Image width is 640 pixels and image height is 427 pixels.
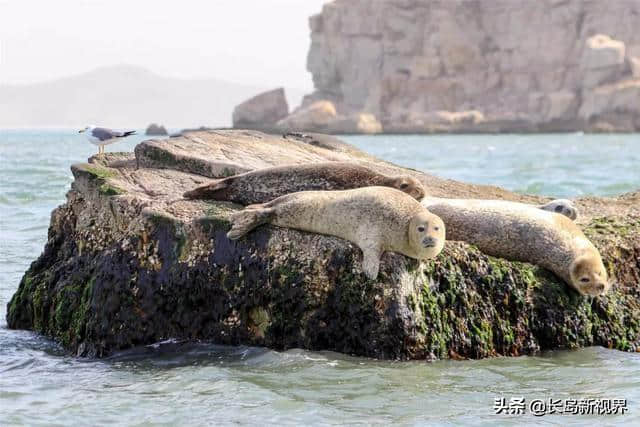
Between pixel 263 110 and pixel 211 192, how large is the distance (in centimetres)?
7820

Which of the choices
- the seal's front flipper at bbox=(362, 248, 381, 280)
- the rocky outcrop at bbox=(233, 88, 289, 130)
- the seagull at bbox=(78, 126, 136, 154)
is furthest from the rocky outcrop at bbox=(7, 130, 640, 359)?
the rocky outcrop at bbox=(233, 88, 289, 130)

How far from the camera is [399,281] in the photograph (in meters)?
5.81

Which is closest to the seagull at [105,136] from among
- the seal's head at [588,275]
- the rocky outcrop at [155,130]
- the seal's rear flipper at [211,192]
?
A: the seal's rear flipper at [211,192]

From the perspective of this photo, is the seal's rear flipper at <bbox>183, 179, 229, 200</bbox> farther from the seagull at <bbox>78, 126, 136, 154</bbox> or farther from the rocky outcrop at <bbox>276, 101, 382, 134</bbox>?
the rocky outcrop at <bbox>276, 101, 382, 134</bbox>

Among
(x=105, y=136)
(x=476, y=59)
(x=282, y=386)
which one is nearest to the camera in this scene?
(x=282, y=386)

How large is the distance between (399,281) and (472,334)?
0.61m

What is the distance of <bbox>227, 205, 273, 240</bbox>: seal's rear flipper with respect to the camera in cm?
602

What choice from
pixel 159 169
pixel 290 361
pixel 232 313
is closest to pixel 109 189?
pixel 159 169

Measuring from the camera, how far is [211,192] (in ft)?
22.2

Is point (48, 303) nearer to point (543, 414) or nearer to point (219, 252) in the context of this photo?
point (219, 252)

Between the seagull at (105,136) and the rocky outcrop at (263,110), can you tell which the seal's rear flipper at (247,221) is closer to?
the seagull at (105,136)

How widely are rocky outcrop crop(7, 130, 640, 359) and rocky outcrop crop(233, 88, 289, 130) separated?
76.8 m

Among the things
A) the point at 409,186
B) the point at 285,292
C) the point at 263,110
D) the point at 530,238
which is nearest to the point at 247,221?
the point at 285,292

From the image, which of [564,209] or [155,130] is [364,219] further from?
[155,130]
